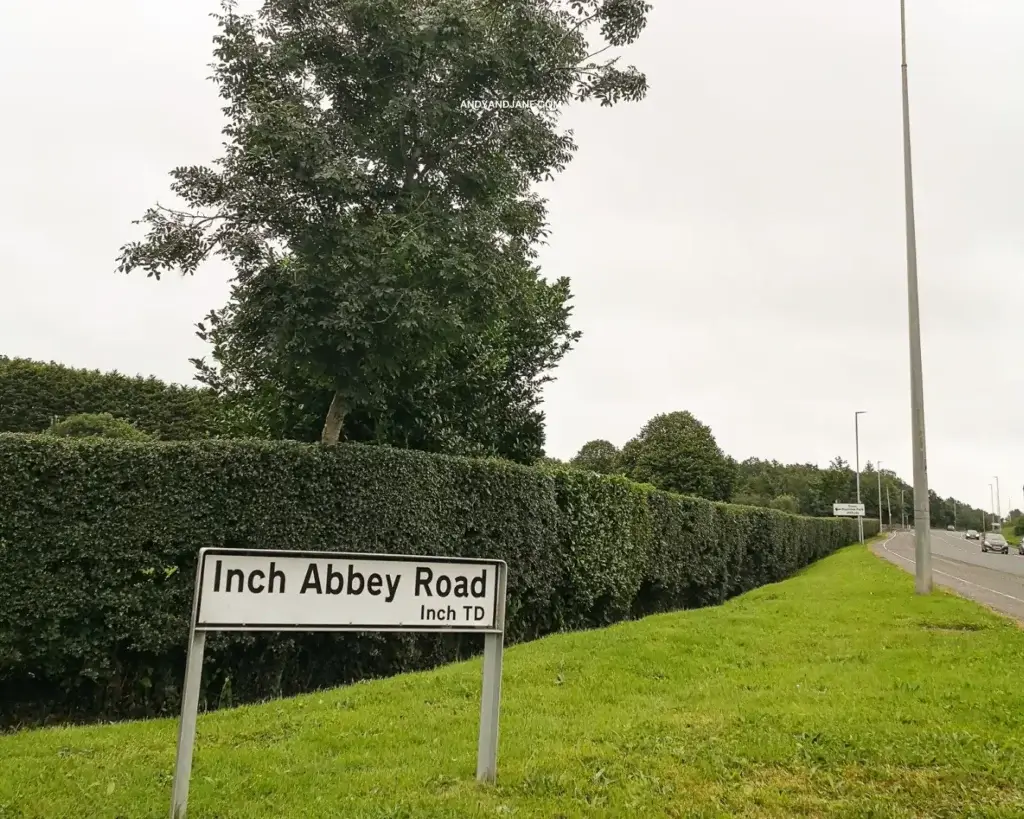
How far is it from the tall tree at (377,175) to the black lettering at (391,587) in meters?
4.51

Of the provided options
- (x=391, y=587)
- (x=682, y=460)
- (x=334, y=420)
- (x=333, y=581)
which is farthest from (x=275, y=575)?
(x=682, y=460)

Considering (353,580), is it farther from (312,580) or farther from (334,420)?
(334,420)

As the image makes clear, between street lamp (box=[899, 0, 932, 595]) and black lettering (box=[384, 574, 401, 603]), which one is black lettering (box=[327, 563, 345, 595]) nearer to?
black lettering (box=[384, 574, 401, 603])

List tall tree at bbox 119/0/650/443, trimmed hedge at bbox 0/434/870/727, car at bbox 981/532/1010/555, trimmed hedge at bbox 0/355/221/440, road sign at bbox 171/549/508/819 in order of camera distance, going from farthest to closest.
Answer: car at bbox 981/532/1010/555 < trimmed hedge at bbox 0/355/221/440 < tall tree at bbox 119/0/650/443 < trimmed hedge at bbox 0/434/870/727 < road sign at bbox 171/549/508/819

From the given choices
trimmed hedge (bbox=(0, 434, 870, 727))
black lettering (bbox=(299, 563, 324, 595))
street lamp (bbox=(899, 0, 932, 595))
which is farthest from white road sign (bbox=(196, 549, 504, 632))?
street lamp (bbox=(899, 0, 932, 595))

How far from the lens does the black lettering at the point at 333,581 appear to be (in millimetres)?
3961

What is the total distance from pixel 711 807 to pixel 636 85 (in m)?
9.77

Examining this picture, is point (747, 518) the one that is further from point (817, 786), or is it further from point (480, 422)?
point (817, 786)

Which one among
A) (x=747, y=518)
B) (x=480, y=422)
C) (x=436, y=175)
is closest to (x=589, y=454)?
(x=747, y=518)

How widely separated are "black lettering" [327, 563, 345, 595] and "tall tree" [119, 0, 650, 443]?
460 centimetres

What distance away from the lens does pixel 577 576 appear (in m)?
12.3

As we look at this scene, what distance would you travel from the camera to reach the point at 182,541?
7234 millimetres

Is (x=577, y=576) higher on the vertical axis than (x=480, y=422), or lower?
lower

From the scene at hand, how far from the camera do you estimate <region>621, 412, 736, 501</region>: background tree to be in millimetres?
45812
